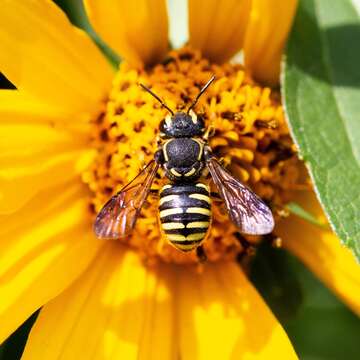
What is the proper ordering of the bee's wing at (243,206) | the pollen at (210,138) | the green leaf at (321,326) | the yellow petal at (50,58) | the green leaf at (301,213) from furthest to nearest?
the green leaf at (321,326) → the green leaf at (301,213) → the pollen at (210,138) → the yellow petal at (50,58) → the bee's wing at (243,206)

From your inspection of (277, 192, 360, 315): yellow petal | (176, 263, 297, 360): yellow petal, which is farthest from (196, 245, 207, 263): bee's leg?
(277, 192, 360, 315): yellow petal

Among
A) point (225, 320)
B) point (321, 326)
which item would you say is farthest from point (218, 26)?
point (321, 326)

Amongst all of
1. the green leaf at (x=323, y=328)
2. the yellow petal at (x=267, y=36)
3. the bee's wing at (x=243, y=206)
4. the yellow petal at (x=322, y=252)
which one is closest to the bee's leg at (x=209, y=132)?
the bee's wing at (x=243, y=206)

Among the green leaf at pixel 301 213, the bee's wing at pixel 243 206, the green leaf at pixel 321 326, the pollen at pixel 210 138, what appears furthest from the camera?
the green leaf at pixel 321 326

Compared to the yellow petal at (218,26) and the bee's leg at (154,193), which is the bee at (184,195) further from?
the yellow petal at (218,26)

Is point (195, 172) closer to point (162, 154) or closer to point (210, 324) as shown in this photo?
point (162, 154)
